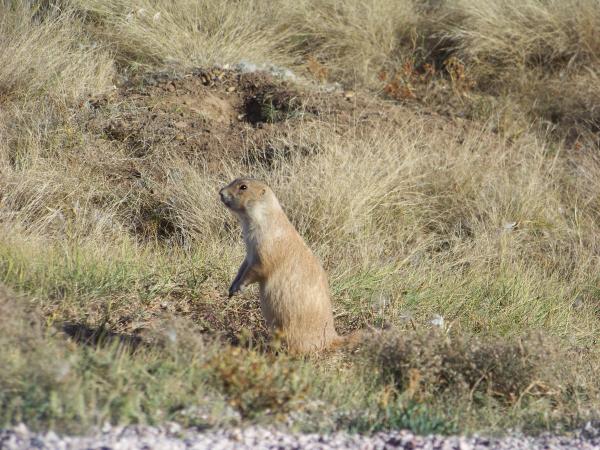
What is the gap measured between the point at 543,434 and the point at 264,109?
589 centimetres

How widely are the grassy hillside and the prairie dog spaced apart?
19 cm

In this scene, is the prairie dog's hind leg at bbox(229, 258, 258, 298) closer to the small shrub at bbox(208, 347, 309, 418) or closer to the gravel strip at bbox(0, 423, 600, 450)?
the small shrub at bbox(208, 347, 309, 418)

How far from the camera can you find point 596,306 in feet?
23.5

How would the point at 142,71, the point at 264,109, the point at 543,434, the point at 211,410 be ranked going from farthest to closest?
the point at 142,71 → the point at 264,109 → the point at 543,434 → the point at 211,410

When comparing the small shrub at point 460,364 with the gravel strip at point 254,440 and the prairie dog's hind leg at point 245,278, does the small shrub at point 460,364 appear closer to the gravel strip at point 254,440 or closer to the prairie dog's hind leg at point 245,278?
the gravel strip at point 254,440

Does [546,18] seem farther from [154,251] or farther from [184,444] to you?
[184,444]

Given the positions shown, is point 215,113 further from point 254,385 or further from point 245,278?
point 254,385

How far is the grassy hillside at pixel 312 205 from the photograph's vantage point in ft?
13.6

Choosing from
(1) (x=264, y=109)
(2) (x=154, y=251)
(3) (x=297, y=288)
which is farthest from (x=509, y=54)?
(3) (x=297, y=288)

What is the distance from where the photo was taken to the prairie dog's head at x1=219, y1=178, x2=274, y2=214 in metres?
5.43

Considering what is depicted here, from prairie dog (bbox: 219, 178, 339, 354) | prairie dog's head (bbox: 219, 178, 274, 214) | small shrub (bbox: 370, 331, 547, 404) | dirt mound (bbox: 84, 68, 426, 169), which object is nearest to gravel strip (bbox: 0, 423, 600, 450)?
small shrub (bbox: 370, 331, 547, 404)

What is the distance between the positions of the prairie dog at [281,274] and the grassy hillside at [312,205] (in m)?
0.19

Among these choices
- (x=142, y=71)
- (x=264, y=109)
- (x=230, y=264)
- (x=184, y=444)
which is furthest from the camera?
(x=142, y=71)

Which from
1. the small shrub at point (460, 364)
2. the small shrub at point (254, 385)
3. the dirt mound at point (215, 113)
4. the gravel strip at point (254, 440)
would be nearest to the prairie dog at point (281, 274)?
the small shrub at point (460, 364)
